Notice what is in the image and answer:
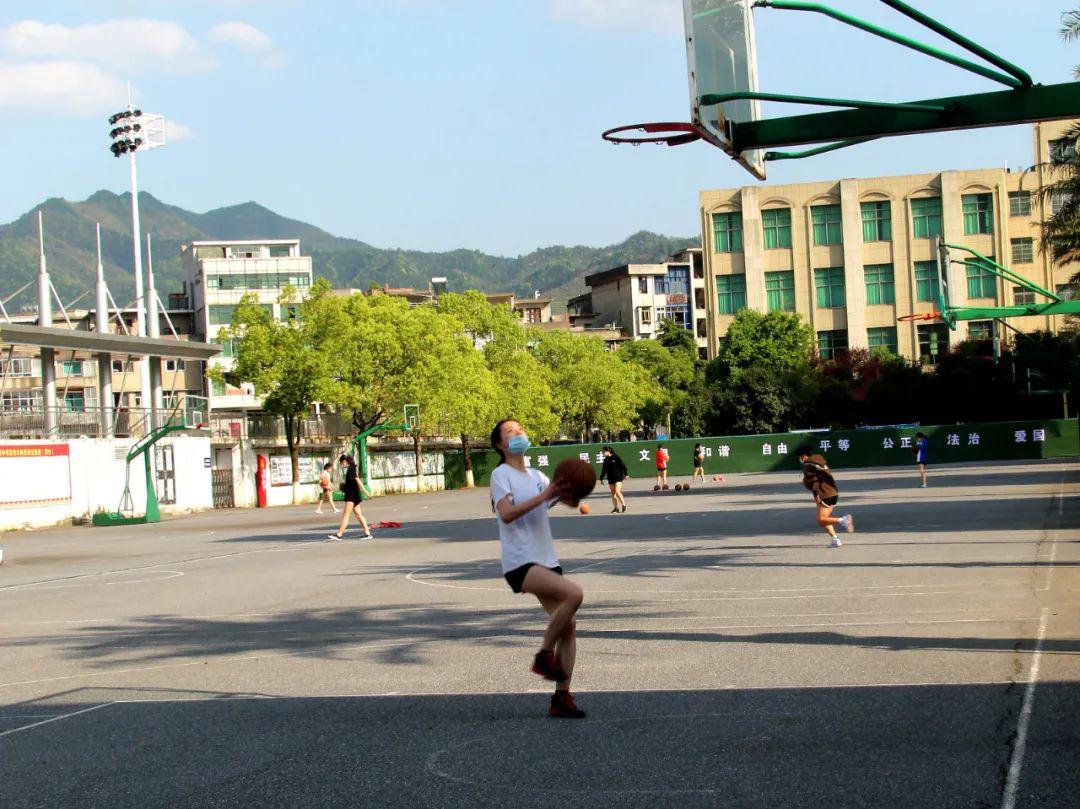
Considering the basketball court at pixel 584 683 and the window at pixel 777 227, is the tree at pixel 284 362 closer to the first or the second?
the basketball court at pixel 584 683

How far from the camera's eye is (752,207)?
97250 mm

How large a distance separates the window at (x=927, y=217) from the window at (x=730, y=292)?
1317 centimetres

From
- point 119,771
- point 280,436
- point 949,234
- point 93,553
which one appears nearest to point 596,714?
point 119,771

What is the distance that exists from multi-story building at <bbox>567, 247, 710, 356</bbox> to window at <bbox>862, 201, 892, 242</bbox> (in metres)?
34.9

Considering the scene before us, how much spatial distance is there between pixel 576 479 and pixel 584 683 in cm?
195

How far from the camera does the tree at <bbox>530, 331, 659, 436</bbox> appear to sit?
82125mm

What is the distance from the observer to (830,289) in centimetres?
9700

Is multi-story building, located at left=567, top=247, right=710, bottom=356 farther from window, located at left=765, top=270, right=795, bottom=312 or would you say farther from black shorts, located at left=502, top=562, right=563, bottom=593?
black shorts, located at left=502, top=562, right=563, bottom=593

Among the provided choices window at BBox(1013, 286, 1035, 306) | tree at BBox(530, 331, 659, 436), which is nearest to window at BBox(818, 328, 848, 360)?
window at BBox(1013, 286, 1035, 306)

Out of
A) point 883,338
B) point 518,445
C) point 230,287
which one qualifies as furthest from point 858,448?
point 518,445

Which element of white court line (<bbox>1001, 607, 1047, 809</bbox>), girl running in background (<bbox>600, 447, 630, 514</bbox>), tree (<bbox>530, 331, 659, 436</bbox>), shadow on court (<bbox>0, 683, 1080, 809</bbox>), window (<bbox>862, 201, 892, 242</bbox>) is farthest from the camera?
window (<bbox>862, 201, 892, 242</bbox>)

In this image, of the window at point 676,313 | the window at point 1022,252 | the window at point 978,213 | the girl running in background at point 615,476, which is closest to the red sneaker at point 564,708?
the girl running in background at point 615,476

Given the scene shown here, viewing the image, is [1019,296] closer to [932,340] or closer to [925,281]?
[925,281]

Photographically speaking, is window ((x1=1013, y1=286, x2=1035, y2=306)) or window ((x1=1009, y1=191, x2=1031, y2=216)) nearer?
window ((x1=1013, y1=286, x2=1035, y2=306))
